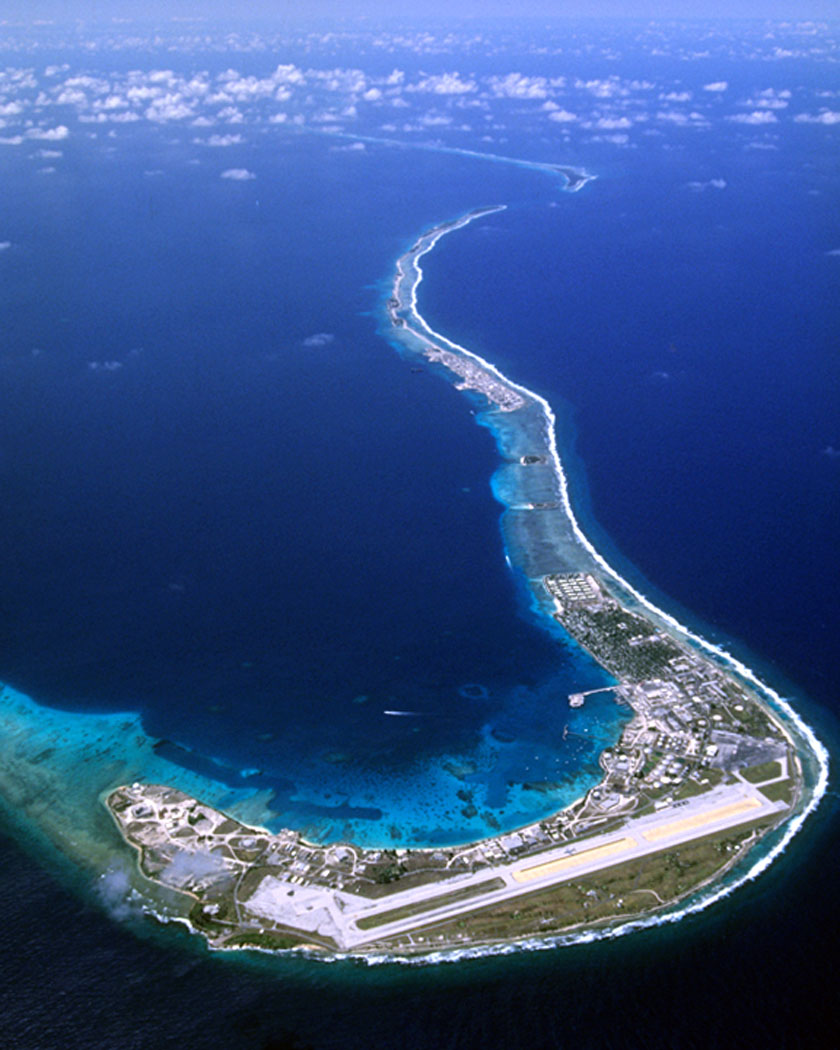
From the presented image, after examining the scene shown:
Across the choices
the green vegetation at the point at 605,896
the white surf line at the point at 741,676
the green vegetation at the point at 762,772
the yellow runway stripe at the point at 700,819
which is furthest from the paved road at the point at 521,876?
the white surf line at the point at 741,676

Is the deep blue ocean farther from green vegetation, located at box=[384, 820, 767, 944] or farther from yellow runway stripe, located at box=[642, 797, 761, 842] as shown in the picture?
yellow runway stripe, located at box=[642, 797, 761, 842]

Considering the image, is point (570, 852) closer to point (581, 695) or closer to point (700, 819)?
point (700, 819)

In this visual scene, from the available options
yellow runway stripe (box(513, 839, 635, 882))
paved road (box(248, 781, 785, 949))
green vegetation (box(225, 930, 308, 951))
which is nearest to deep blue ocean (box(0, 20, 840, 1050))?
green vegetation (box(225, 930, 308, 951))

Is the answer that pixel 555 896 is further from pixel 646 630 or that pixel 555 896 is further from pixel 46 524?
pixel 46 524

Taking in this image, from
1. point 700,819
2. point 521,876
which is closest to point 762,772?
point 700,819

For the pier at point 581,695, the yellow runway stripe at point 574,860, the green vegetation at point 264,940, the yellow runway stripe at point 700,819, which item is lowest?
the green vegetation at point 264,940

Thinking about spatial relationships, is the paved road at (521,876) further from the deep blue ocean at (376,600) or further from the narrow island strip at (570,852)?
the deep blue ocean at (376,600)
